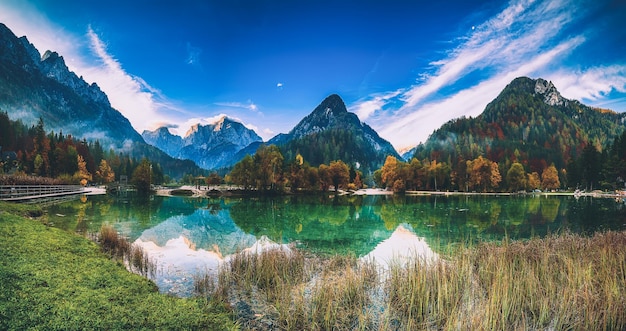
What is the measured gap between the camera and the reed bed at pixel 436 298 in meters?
8.36

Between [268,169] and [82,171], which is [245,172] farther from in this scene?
[82,171]

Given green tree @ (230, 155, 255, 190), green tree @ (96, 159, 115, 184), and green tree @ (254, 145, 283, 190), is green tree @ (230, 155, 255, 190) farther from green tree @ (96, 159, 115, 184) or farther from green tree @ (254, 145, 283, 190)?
green tree @ (96, 159, 115, 184)

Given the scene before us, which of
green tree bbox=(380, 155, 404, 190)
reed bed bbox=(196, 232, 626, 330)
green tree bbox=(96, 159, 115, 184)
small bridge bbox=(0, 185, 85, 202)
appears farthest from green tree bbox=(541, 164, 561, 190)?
green tree bbox=(96, 159, 115, 184)

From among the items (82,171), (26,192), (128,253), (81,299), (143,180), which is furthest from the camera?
(82,171)

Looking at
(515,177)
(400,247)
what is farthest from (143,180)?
(515,177)

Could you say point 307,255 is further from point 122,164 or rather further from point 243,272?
point 122,164

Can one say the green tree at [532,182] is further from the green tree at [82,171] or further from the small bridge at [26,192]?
the green tree at [82,171]

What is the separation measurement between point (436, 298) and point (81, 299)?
10.2 metres

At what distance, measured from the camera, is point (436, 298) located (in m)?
10.0

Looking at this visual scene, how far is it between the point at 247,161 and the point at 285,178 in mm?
11719

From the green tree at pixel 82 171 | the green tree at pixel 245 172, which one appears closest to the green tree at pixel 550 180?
the green tree at pixel 245 172

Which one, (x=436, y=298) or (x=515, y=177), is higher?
(x=515, y=177)

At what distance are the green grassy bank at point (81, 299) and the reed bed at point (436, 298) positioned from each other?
1.79m

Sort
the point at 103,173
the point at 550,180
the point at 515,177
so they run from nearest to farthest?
the point at 515,177 < the point at 550,180 < the point at 103,173
